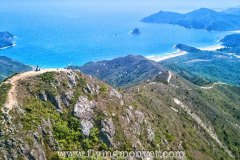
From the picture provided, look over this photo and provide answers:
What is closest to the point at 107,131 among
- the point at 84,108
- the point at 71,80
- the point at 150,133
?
the point at 84,108

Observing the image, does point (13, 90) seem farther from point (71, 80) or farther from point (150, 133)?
point (150, 133)

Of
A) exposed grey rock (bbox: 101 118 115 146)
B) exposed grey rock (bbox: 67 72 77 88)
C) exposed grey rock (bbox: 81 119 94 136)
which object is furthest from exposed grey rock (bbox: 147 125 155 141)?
exposed grey rock (bbox: 67 72 77 88)

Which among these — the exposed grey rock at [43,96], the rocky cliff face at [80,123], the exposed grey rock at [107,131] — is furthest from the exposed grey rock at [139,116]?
the exposed grey rock at [43,96]

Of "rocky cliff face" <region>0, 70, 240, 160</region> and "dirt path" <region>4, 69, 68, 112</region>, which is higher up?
"dirt path" <region>4, 69, 68, 112</region>

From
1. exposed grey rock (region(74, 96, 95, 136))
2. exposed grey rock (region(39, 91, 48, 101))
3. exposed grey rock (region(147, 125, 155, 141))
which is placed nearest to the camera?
exposed grey rock (region(74, 96, 95, 136))

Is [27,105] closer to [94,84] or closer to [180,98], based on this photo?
[94,84]

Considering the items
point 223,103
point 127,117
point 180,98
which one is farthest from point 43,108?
point 223,103

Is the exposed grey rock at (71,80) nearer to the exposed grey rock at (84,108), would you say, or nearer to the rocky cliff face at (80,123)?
the rocky cliff face at (80,123)

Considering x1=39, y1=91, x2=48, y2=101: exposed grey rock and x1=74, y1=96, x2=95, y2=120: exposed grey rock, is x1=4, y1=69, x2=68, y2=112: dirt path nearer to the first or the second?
x1=39, y1=91, x2=48, y2=101: exposed grey rock
